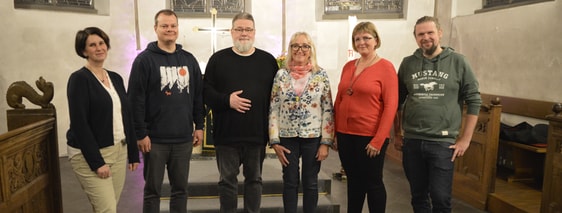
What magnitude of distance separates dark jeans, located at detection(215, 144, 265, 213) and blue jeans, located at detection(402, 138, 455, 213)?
94 cm

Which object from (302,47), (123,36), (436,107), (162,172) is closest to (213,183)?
(162,172)

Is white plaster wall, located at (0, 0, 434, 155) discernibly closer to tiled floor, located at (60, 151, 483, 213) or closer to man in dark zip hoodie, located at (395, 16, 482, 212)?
tiled floor, located at (60, 151, 483, 213)

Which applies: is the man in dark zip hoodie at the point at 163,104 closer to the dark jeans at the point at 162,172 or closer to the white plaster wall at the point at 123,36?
the dark jeans at the point at 162,172

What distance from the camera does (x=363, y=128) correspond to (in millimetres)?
2365

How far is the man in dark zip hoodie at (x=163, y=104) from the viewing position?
2.41 m

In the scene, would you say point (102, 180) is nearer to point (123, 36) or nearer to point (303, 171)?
point (303, 171)

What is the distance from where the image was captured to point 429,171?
2451mm

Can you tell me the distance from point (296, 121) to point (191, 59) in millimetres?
786

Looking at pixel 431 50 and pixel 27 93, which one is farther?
pixel 27 93

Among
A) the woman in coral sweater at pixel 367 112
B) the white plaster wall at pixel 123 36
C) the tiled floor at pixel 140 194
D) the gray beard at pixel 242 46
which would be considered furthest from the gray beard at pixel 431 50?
the white plaster wall at pixel 123 36

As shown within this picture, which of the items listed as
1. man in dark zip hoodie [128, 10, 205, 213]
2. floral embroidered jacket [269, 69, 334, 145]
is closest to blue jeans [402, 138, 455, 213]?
floral embroidered jacket [269, 69, 334, 145]

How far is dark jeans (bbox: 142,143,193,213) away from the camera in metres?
2.48

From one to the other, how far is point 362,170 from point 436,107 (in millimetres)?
568

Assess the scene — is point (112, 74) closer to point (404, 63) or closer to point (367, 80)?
point (367, 80)
